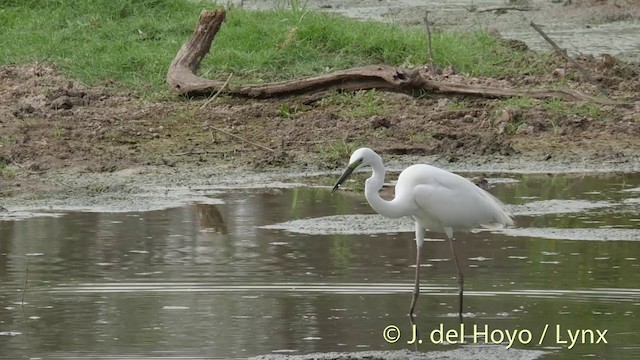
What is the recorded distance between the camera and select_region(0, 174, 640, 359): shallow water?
680cm

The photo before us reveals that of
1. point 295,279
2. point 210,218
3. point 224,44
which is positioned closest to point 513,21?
point 224,44

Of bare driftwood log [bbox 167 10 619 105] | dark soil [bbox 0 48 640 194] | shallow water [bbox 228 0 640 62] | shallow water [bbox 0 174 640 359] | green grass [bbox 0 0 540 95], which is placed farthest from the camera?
shallow water [bbox 228 0 640 62]

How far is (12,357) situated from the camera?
647 cm

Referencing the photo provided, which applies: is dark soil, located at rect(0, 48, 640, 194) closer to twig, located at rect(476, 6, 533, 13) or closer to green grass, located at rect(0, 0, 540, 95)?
green grass, located at rect(0, 0, 540, 95)

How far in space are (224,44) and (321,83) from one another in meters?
2.13

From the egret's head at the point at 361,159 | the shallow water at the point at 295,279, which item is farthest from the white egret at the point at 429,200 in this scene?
the shallow water at the point at 295,279

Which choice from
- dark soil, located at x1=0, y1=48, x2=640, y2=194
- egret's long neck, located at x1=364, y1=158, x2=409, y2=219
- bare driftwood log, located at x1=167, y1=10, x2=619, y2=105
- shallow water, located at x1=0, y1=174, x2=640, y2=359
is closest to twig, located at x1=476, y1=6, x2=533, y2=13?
dark soil, located at x1=0, y1=48, x2=640, y2=194

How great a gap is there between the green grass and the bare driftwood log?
444mm

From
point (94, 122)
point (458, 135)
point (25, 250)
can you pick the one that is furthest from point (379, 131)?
point (25, 250)

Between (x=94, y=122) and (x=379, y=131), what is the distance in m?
2.35

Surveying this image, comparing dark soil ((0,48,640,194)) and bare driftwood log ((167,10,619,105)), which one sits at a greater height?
bare driftwood log ((167,10,619,105))

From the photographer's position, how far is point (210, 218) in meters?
9.91

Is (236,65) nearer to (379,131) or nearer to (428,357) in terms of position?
(379,131)

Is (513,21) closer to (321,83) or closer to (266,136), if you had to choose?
(321,83)
